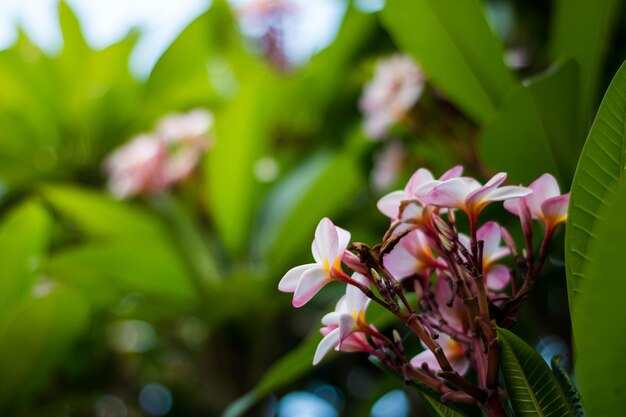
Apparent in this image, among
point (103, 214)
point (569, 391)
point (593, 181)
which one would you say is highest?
point (103, 214)

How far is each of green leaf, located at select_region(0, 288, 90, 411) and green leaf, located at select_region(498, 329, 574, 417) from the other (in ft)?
2.39

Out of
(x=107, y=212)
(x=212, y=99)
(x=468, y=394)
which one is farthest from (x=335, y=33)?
(x=468, y=394)

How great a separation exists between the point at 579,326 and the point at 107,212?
39.0 inches

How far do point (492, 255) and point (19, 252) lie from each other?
0.71m

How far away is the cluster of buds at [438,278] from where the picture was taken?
1.37 feet

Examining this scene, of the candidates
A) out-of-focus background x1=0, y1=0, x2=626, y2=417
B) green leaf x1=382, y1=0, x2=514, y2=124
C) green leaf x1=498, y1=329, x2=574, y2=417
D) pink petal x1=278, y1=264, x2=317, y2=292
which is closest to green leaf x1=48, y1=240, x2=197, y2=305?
out-of-focus background x1=0, y1=0, x2=626, y2=417

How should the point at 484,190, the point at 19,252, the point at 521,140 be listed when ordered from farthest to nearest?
1. the point at 19,252
2. the point at 521,140
3. the point at 484,190

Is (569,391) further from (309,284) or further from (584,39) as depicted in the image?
(584,39)

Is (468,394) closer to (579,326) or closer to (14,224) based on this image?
(579,326)

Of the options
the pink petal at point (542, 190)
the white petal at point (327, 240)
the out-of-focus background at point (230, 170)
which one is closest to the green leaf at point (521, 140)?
the out-of-focus background at point (230, 170)

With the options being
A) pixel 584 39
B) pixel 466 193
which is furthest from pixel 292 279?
pixel 584 39

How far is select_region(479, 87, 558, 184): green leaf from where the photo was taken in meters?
0.68

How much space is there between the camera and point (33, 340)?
960mm

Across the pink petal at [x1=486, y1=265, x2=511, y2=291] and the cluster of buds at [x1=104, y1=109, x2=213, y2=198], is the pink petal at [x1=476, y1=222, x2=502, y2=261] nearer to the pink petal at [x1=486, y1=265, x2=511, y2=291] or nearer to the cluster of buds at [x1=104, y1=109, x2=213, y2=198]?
the pink petal at [x1=486, y1=265, x2=511, y2=291]
